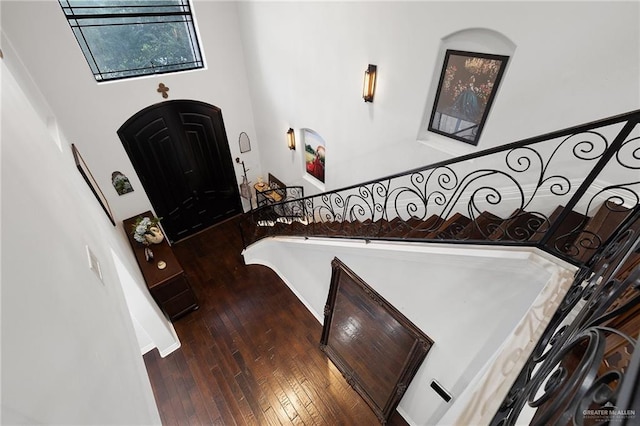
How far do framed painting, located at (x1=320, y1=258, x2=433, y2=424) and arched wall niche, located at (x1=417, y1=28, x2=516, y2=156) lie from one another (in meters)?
1.97

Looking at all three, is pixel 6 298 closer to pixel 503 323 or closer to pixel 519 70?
pixel 503 323

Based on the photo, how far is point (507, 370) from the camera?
5.46 ft

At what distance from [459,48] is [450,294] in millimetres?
2552

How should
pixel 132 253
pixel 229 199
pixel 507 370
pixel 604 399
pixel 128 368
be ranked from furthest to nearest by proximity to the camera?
pixel 229 199
pixel 132 253
pixel 128 368
pixel 507 370
pixel 604 399

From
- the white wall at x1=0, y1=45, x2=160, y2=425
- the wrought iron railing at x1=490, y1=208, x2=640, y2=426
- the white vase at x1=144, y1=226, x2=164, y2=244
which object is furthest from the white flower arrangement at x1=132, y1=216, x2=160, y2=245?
the wrought iron railing at x1=490, y1=208, x2=640, y2=426

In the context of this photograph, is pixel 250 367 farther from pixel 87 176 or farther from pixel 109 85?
pixel 109 85

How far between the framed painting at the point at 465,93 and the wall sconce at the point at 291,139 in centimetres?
282

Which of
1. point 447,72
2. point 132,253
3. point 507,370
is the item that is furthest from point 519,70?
point 132,253

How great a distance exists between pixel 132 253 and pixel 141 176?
168 centimetres

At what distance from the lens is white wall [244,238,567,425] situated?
79.3 inches

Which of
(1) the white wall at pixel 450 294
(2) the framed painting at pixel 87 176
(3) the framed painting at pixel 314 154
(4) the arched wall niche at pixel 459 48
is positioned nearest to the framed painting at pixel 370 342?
(1) the white wall at pixel 450 294

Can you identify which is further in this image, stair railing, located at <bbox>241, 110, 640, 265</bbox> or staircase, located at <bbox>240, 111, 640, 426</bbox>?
stair railing, located at <bbox>241, 110, 640, 265</bbox>

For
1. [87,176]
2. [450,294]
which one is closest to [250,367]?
[450,294]

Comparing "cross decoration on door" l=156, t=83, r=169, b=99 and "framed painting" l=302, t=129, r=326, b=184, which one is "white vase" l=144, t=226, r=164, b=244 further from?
"framed painting" l=302, t=129, r=326, b=184
